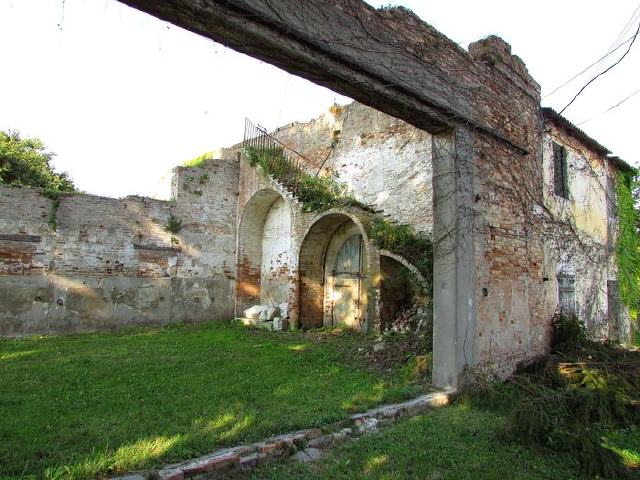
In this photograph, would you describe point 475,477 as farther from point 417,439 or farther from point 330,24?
point 330,24

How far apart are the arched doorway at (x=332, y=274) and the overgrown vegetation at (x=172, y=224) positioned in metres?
3.77

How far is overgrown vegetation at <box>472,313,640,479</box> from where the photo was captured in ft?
12.4

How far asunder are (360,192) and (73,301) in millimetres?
8069

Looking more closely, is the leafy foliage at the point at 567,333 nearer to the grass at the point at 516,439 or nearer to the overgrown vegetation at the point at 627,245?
the grass at the point at 516,439

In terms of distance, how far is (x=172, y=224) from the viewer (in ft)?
39.9

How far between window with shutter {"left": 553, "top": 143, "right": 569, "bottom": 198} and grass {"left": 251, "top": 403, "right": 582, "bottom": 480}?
21.1 feet

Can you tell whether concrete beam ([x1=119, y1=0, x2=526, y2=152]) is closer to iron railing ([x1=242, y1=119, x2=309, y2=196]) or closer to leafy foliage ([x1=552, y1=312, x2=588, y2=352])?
leafy foliage ([x1=552, y1=312, x2=588, y2=352])

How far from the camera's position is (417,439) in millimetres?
4129

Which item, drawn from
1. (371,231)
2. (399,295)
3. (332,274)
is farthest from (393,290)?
(332,274)

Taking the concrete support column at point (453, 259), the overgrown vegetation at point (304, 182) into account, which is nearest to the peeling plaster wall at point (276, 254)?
the overgrown vegetation at point (304, 182)

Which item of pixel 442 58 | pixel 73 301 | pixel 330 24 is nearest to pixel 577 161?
pixel 442 58

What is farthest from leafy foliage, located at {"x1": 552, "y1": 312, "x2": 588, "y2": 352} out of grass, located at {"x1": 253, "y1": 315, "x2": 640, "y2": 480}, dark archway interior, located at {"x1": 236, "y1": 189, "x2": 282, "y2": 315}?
dark archway interior, located at {"x1": 236, "y1": 189, "x2": 282, "y2": 315}

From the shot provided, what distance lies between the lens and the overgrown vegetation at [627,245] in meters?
11.5

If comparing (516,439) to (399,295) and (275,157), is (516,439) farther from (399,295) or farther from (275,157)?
(275,157)
